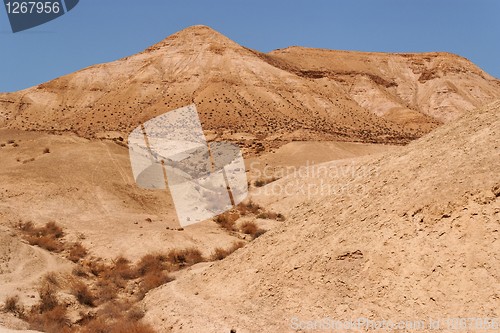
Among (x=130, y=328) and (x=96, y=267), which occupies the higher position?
(x=130, y=328)

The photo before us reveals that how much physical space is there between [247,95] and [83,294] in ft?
145

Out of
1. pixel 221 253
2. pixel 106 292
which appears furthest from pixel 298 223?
pixel 221 253

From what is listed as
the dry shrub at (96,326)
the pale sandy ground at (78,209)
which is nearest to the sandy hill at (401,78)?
the pale sandy ground at (78,209)

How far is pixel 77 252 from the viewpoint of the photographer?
15109mm

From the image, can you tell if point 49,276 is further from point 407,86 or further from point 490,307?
point 407,86

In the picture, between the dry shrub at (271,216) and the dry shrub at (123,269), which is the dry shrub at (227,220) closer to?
the dry shrub at (271,216)

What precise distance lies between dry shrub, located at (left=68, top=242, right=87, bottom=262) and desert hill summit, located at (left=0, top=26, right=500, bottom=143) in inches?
1133

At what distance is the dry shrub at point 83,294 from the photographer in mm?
11352

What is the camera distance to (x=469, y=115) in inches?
388

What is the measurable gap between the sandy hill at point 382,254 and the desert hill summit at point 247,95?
110ft

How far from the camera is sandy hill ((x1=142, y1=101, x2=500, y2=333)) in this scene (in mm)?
6426

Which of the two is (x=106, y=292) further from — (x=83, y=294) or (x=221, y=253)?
(x=221, y=253)

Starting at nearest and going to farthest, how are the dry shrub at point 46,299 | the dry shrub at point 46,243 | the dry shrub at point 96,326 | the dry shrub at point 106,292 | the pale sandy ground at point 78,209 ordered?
the dry shrub at point 96,326 < the dry shrub at point 46,299 < the dry shrub at point 106,292 < the pale sandy ground at point 78,209 < the dry shrub at point 46,243

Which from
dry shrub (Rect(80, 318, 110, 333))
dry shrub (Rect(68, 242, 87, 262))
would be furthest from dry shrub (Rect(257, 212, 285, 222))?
dry shrub (Rect(80, 318, 110, 333))
